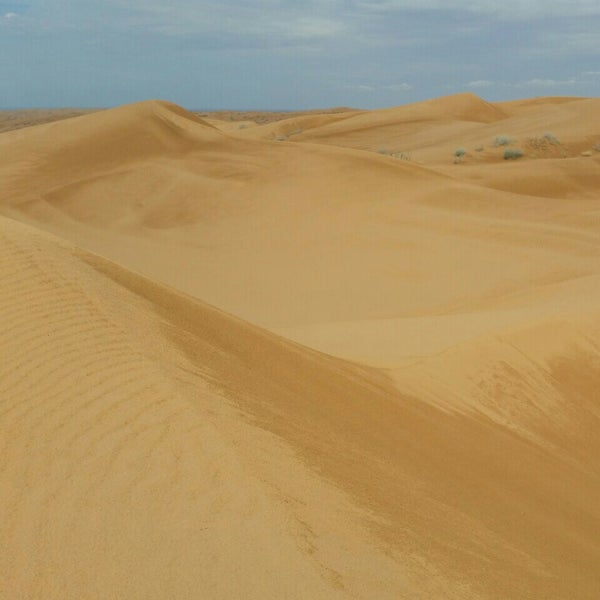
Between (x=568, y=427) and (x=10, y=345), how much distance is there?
17.4 feet

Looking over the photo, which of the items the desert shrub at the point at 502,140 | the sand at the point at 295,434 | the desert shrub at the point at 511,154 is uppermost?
the desert shrub at the point at 502,140

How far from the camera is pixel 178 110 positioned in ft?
89.6

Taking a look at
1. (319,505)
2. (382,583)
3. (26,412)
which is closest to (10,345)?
(26,412)

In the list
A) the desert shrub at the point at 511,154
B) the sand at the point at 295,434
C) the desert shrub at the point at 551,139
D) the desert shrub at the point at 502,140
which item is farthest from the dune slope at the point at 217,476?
the desert shrub at the point at 551,139

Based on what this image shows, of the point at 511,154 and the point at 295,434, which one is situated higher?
the point at 511,154

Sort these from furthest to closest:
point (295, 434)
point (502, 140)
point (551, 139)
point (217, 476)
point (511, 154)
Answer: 1. point (551, 139)
2. point (502, 140)
3. point (511, 154)
4. point (295, 434)
5. point (217, 476)

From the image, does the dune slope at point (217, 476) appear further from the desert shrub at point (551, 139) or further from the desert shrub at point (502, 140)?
the desert shrub at point (551, 139)

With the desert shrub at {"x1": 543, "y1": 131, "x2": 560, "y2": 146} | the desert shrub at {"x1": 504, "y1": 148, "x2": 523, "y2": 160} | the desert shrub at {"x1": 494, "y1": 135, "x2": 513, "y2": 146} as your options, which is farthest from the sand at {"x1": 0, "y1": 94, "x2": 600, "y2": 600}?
the desert shrub at {"x1": 543, "y1": 131, "x2": 560, "y2": 146}

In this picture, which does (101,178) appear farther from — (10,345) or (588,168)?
(10,345)

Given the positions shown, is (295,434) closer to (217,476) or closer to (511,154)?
(217,476)

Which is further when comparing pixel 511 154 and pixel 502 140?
pixel 502 140

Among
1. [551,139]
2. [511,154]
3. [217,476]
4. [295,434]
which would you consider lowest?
[295,434]

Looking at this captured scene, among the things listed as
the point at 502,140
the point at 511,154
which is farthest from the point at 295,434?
the point at 502,140

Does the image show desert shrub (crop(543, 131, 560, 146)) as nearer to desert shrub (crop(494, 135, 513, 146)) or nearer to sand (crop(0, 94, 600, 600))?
desert shrub (crop(494, 135, 513, 146))
